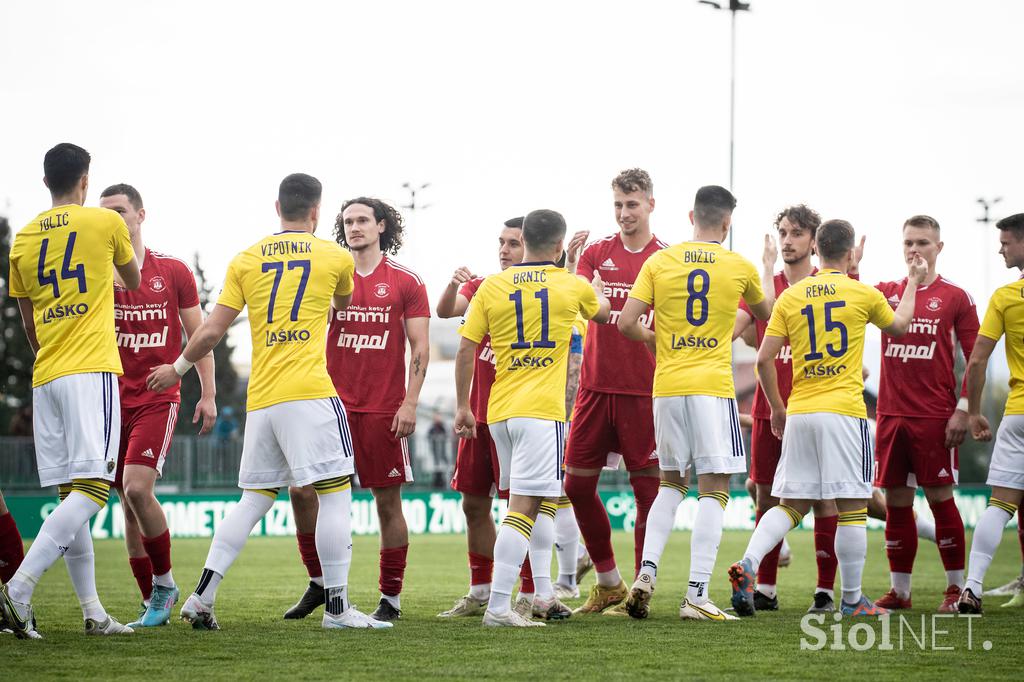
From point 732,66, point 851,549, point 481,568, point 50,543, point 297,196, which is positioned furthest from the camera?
point 732,66

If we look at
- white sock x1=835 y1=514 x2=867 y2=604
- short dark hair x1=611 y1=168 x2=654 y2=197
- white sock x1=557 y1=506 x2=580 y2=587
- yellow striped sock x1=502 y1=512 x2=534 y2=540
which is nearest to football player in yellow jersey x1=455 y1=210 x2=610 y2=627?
yellow striped sock x1=502 y1=512 x2=534 y2=540

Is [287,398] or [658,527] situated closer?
[287,398]

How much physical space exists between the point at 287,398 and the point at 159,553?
1706mm

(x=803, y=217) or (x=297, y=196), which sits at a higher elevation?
(x=803, y=217)

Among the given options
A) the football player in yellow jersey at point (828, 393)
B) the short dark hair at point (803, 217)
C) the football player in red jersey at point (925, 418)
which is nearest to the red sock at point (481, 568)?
the football player in yellow jersey at point (828, 393)

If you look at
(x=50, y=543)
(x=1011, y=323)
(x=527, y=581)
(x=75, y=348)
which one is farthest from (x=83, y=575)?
(x=1011, y=323)

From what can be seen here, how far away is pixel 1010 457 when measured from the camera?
28.6ft

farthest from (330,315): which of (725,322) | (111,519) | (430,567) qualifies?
(111,519)

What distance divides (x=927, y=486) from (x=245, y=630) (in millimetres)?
5169

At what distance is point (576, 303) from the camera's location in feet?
24.6

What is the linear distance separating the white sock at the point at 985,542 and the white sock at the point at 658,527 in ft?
7.58

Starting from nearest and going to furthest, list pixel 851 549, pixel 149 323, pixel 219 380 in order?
pixel 851 549 < pixel 149 323 < pixel 219 380

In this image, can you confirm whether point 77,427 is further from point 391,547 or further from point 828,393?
point 828,393

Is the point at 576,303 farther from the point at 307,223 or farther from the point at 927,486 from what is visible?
the point at 927,486
